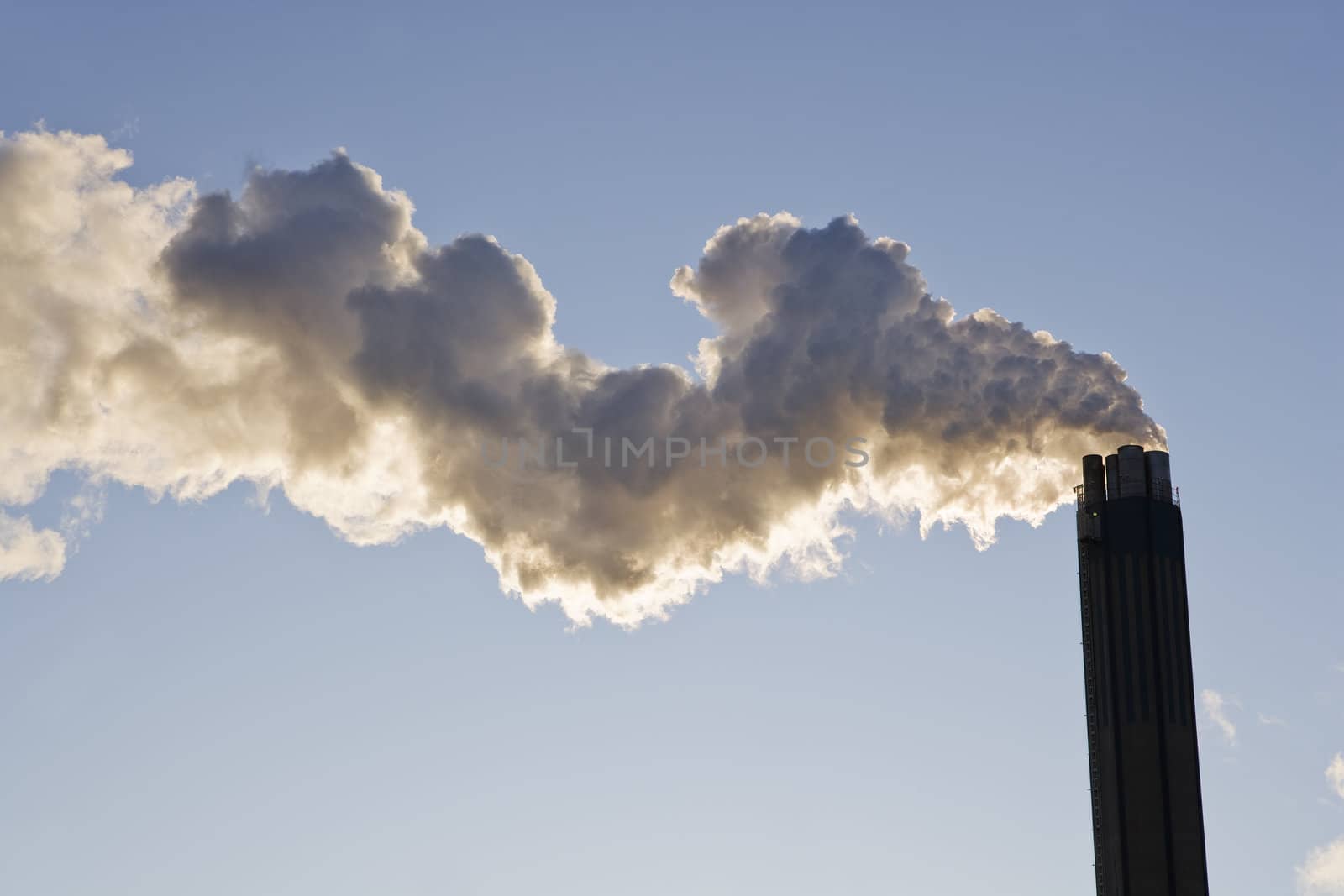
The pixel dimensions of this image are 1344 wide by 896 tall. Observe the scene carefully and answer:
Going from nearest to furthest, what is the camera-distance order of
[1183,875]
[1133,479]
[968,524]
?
1. [1183,875]
2. [1133,479]
3. [968,524]

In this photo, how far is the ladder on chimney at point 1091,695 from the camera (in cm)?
9475

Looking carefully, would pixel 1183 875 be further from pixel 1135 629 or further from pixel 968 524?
pixel 968 524

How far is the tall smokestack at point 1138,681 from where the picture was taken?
93000 mm

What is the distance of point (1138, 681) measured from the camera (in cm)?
9544

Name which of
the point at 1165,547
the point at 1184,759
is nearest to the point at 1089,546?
the point at 1165,547

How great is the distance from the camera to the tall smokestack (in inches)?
3661

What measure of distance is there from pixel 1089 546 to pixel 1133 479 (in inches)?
164

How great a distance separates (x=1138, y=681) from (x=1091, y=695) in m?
2.56

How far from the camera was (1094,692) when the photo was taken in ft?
317

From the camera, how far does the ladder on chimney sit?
311ft

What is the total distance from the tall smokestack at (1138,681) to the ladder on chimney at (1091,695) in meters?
0.06

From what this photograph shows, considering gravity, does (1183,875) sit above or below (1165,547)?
below

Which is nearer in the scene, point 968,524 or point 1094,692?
point 1094,692

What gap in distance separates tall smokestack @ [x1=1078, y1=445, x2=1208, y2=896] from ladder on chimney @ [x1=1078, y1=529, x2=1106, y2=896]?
60 mm
